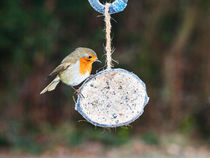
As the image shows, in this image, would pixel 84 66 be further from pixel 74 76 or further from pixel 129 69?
pixel 129 69

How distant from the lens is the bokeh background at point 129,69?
6.50 metres

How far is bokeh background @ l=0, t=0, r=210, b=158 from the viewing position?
6.50m

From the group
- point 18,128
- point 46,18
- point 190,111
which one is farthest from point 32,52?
point 190,111

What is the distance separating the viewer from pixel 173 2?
23.9 feet

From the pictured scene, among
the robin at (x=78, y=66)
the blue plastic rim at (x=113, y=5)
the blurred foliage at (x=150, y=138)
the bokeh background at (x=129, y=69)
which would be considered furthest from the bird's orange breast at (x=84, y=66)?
the blurred foliage at (x=150, y=138)

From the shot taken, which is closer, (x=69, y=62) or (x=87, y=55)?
(x=87, y=55)

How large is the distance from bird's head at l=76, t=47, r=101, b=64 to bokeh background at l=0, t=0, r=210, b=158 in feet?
12.5

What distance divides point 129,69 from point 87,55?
16.3ft

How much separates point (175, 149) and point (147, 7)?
294 centimetres

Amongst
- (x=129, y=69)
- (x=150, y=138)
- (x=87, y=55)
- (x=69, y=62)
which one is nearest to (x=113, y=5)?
(x=87, y=55)

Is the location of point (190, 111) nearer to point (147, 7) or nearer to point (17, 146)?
point (147, 7)

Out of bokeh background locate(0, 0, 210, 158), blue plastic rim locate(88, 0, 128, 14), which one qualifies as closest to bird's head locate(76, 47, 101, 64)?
blue plastic rim locate(88, 0, 128, 14)

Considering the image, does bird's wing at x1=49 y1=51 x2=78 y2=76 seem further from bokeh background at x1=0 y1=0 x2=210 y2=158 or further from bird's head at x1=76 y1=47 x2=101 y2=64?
bokeh background at x1=0 y1=0 x2=210 y2=158

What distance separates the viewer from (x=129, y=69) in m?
6.99
